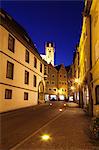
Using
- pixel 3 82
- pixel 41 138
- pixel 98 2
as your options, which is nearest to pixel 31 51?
pixel 3 82

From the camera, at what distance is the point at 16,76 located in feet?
86.8

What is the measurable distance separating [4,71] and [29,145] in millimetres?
14600

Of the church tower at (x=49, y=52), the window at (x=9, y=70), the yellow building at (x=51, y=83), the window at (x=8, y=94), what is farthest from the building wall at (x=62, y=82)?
the window at (x=8, y=94)

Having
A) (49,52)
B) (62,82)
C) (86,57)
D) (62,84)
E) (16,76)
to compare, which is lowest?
(16,76)

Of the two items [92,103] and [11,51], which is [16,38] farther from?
[92,103]

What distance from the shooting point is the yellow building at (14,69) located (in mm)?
21922

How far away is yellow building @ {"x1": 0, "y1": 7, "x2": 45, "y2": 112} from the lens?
21.9m

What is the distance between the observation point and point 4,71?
22.2 m

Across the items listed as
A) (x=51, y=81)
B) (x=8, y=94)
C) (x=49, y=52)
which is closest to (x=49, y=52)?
(x=49, y=52)

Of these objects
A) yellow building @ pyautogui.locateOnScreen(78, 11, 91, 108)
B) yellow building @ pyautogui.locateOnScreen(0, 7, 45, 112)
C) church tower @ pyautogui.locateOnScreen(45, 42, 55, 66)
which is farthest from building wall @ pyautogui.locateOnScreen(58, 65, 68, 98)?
yellow building @ pyautogui.locateOnScreen(78, 11, 91, 108)

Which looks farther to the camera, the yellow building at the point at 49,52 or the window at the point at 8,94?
the yellow building at the point at 49,52

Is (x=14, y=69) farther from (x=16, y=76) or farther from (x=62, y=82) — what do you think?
(x=62, y=82)

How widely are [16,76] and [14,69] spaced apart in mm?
1198

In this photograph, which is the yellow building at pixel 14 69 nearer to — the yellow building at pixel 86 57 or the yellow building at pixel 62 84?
the yellow building at pixel 86 57
